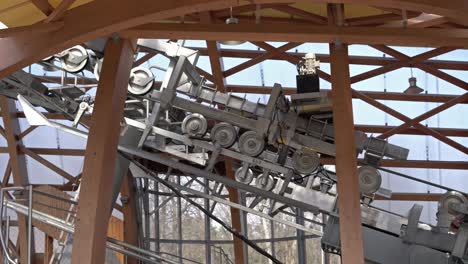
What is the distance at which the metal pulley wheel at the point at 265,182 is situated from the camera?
1633 centimetres

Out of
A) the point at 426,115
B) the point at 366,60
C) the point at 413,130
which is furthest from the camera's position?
the point at 413,130

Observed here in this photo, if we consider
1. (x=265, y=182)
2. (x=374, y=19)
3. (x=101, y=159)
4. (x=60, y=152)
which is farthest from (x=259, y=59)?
(x=101, y=159)

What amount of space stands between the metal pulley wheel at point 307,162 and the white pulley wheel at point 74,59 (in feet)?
15.1

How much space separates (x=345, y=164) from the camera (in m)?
11.8

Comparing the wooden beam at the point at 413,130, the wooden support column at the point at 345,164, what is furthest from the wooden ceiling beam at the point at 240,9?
the wooden beam at the point at 413,130

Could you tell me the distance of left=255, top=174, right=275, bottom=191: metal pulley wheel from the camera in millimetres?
16328

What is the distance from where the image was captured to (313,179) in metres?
16.6

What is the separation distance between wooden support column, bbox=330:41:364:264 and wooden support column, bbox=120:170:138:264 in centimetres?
961

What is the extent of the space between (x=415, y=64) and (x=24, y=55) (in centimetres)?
1273

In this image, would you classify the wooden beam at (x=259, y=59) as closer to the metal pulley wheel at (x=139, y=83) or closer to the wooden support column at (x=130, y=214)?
the wooden support column at (x=130, y=214)

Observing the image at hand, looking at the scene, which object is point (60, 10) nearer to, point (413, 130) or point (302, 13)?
point (302, 13)

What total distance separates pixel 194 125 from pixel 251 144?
1228 mm

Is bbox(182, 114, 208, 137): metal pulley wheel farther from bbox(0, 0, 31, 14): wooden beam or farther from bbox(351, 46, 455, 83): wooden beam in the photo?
bbox(351, 46, 455, 83): wooden beam

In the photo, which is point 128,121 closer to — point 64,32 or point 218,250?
point 64,32
